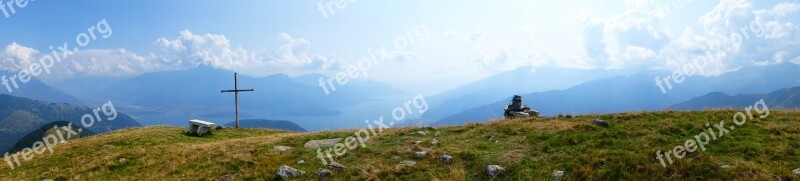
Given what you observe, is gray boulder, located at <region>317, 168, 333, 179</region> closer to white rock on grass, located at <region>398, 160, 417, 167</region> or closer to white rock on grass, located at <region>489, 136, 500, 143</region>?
white rock on grass, located at <region>398, 160, 417, 167</region>

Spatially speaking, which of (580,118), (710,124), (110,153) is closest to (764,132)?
(710,124)

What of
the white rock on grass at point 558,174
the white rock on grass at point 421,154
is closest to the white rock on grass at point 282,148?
the white rock on grass at point 421,154

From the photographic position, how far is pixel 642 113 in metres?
24.1

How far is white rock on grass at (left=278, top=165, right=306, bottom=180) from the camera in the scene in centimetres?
1673

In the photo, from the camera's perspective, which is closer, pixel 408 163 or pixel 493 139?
pixel 408 163

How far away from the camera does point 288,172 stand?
1702cm

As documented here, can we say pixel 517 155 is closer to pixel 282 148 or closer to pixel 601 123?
pixel 601 123

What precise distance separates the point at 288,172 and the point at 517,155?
8633mm

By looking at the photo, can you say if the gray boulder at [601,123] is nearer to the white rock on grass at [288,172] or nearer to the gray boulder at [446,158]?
the gray boulder at [446,158]

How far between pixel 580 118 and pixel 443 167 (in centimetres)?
1199

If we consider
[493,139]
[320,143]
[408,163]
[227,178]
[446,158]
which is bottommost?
[227,178]

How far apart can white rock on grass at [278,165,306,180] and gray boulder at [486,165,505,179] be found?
691 cm

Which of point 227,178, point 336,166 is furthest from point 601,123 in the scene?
point 227,178

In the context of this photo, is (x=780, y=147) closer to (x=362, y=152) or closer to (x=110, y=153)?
(x=362, y=152)
